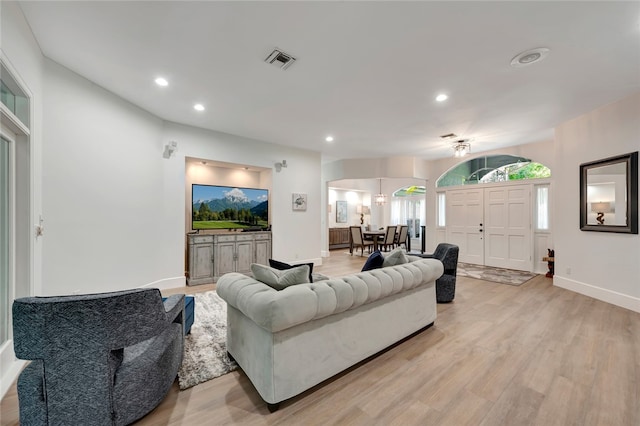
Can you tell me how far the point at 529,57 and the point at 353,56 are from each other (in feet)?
5.83

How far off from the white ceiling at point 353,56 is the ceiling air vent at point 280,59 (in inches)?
2.8

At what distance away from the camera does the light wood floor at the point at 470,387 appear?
1672 millimetres

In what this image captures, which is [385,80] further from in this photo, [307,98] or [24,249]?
[24,249]

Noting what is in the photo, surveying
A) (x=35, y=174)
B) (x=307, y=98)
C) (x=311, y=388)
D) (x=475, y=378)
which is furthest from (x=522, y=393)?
(x=35, y=174)

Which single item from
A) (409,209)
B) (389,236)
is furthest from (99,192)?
(409,209)

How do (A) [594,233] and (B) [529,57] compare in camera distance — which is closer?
(B) [529,57]

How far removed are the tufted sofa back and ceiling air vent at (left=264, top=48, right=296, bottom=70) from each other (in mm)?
2183

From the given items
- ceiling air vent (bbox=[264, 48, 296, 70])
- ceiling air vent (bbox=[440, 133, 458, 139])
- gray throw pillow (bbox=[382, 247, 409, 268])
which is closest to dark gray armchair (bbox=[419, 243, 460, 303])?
gray throw pillow (bbox=[382, 247, 409, 268])

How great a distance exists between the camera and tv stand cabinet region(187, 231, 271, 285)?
477 centimetres

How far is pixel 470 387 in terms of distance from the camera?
196 cm

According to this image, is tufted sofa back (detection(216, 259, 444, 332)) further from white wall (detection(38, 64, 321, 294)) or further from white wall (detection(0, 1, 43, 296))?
white wall (detection(38, 64, 321, 294))

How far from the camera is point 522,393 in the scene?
190cm

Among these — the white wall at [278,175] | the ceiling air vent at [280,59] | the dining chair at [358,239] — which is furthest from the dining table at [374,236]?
the ceiling air vent at [280,59]

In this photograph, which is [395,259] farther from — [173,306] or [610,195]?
[610,195]
